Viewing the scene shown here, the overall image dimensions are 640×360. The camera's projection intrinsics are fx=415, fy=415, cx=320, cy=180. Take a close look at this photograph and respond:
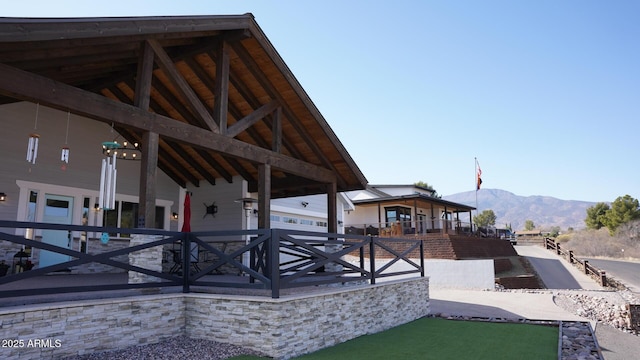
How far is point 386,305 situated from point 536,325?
334 cm

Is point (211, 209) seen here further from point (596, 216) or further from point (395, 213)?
point (596, 216)

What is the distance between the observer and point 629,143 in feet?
100.0

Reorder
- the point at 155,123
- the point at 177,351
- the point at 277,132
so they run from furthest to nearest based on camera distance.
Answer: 1. the point at 277,132
2. the point at 155,123
3. the point at 177,351

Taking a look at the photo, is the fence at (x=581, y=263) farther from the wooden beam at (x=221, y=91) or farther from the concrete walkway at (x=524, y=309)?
the wooden beam at (x=221, y=91)

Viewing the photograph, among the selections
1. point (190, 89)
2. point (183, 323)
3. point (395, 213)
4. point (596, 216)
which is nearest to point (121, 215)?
point (190, 89)

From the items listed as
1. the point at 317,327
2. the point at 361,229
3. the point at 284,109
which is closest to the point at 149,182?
the point at 317,327

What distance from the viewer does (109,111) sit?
620cm

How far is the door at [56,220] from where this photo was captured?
9890mm

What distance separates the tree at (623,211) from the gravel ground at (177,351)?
47.4 meters

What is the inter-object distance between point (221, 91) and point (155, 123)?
1570 mm

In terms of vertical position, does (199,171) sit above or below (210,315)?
Answer: above

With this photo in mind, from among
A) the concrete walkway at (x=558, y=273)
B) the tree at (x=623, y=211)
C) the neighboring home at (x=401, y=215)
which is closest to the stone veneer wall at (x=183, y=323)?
the neighboring home at (x=401, y=215)

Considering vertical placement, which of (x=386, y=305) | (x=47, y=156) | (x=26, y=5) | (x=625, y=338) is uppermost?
(x=26, y=5)

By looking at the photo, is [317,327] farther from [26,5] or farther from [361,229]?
[361,229]
